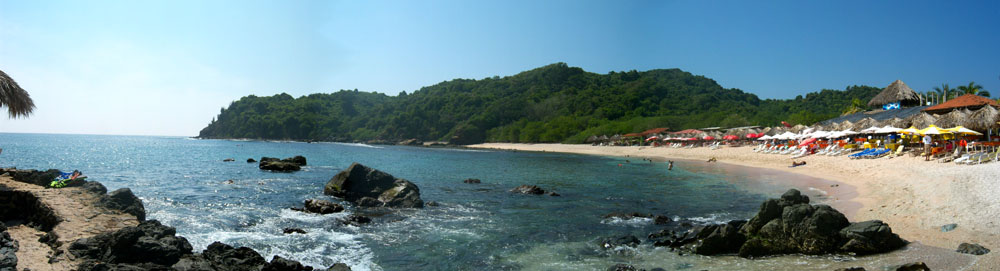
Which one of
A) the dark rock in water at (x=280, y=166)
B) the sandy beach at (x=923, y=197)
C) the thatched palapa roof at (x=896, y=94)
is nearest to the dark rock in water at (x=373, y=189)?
the dark rock in water at (x=280, y=166)

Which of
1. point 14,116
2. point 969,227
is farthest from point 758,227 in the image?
point 14,116

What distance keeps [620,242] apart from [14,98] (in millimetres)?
16740

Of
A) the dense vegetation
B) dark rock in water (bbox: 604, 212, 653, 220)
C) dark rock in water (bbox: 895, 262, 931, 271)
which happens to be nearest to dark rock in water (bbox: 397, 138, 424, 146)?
the dense vegetation

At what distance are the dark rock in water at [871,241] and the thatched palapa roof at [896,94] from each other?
161 feet

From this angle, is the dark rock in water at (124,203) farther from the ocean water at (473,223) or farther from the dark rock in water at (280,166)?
the dark rock in water at (280,166)

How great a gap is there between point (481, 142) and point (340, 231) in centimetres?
9796

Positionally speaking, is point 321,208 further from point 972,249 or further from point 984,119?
point 984,119

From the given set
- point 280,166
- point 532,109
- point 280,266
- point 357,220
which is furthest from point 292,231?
point 532,109

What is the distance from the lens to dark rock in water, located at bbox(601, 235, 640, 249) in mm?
9938

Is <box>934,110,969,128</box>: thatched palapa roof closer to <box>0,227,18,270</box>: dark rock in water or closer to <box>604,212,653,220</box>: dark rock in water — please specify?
<box>604,212,653,220</box>: dark rock in water

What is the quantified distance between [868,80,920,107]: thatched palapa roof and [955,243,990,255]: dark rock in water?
49042 mm

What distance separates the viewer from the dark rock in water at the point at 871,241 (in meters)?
8.19

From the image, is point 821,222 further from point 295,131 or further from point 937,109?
point 295,131

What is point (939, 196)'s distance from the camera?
12.1 metres
